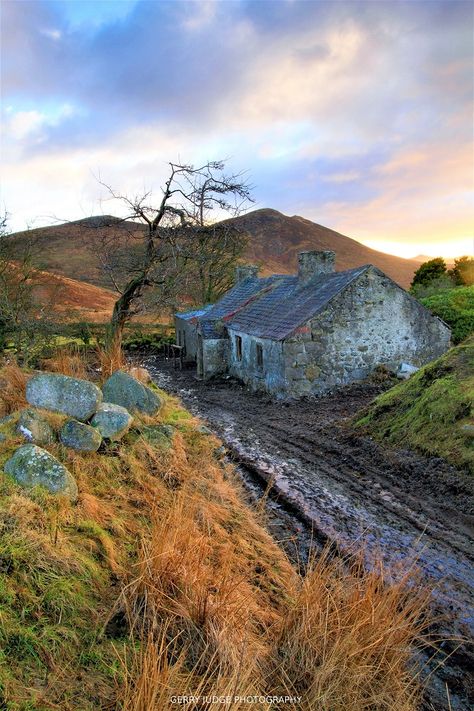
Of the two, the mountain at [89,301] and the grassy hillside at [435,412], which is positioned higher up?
the mountain at [89,301]

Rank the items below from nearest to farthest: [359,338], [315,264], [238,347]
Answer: [359,338] < [315,264] < [238,347]

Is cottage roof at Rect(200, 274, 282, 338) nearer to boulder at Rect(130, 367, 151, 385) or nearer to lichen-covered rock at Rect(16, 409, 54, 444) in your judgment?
boulder at Rect(130, 367, 151, 385)

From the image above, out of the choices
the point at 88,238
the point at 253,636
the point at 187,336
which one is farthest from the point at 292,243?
the point at 253,636

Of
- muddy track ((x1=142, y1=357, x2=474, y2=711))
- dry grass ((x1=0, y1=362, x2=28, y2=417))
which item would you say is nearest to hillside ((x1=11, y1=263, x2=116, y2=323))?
muddy track ((x1=142, y1=357, x2=474, y2=711))

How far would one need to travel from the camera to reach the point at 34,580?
4.20 metres

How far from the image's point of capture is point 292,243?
86875mm

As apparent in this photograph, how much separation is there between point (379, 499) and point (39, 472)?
5.51 meters

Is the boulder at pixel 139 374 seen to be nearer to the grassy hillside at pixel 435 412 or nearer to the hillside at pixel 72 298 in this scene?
the grassy hillside at pixel 435 412

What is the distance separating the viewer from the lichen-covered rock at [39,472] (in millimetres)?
5480

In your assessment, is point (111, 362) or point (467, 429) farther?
point (111, 362)

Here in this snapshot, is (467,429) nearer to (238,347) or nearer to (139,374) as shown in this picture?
(139,374)

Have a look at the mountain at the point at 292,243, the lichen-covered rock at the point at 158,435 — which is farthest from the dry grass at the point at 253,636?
the mountain at the point at 292,243

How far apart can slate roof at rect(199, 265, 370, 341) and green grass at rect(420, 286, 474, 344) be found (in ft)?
21.0

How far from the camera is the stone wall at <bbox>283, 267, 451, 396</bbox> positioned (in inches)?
698
